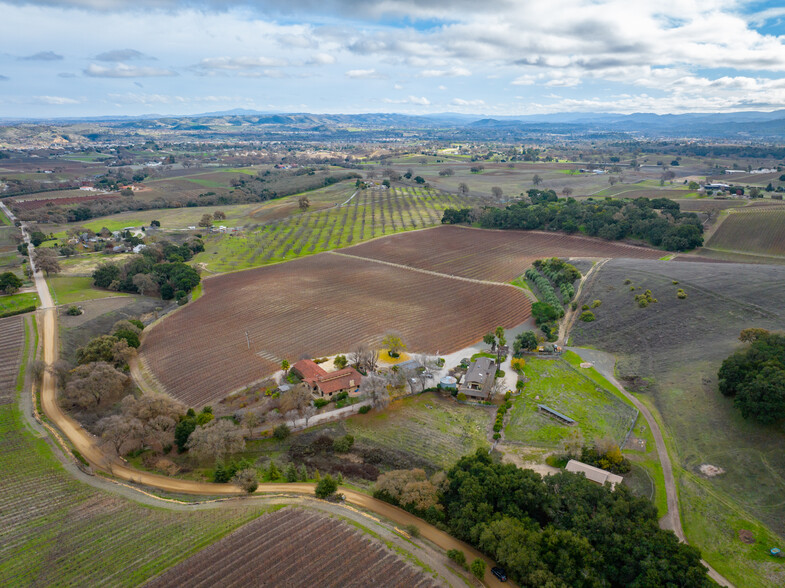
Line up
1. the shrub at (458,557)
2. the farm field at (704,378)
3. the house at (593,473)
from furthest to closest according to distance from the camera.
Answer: the house at (593,473) < the farm field at (704,378) < the shrub at (458,557)

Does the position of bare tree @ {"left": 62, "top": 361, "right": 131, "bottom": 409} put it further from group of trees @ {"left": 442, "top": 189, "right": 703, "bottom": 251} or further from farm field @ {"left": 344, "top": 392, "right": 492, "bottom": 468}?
group of trees @ {"left": 442, "top": 189, "right": 703, "bottom": 251}

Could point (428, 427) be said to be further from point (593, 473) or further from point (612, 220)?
point (612, 220)

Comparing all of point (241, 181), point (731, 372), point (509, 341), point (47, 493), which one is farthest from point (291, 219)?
point (731, 372)

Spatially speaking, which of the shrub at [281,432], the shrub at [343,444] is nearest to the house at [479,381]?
the shrub at [343,444]

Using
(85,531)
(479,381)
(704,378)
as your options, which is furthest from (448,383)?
(85,531)

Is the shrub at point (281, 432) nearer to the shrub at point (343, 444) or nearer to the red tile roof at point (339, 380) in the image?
the shrub at point (343, 444)
